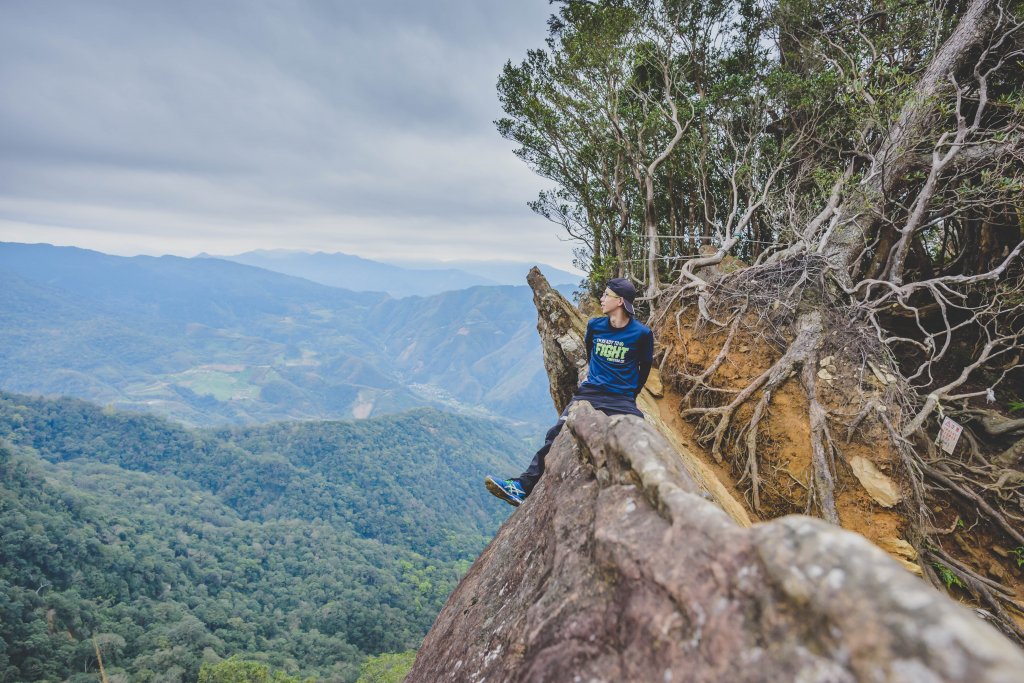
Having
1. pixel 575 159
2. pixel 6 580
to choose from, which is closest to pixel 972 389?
pixel 575 159

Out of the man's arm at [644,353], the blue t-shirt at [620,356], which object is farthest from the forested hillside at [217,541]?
the man's arm at [644,353]

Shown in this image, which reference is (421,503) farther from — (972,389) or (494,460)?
(972,389)

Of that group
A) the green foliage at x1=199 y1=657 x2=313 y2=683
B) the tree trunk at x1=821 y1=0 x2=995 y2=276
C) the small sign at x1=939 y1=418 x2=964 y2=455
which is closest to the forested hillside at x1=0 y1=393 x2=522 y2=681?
the green foliage at x1=199 y1=657 x2=313 y2=683

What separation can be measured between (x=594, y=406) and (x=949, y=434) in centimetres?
594

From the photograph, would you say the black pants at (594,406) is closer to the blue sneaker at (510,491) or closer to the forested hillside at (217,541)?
the blue sneaker at (510,491)

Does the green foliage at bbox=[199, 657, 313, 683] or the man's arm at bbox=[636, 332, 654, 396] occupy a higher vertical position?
the man's arm at bbox=[636, 332, 654, 396]

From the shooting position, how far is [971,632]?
4.22 ft

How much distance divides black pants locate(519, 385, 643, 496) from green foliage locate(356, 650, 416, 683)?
49.2 metres

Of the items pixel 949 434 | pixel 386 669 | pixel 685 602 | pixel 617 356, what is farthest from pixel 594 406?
pixel 386 669

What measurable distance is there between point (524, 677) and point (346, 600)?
278ft

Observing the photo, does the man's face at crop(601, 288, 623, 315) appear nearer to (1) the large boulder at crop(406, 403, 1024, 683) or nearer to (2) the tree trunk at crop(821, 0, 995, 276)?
(1) the large boulder at crop(406, 403, 1024, 683)

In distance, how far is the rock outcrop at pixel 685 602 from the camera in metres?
1.42

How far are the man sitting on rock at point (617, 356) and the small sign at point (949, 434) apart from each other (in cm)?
521

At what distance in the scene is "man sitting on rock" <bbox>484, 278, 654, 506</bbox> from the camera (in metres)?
5.12
